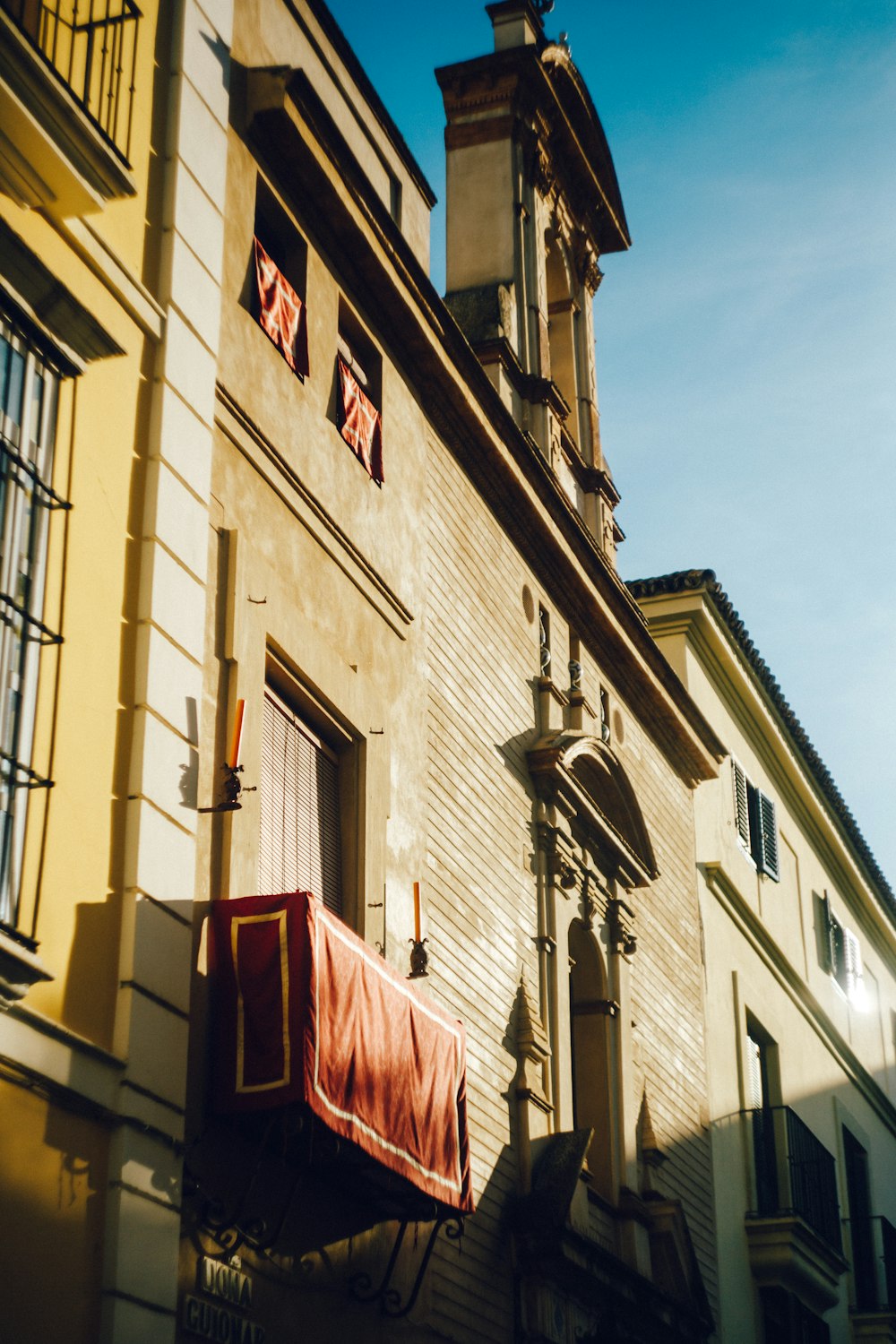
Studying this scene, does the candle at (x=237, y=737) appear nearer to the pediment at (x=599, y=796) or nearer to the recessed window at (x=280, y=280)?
A: the recessed window at (x=280, y=280)

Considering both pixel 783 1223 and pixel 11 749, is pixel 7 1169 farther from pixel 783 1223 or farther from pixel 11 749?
pixel 783 1223

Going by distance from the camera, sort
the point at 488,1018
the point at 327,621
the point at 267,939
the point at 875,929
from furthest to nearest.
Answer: the point at 875,929
the point at 488,1018
the point at 327,621
the point at 267,939

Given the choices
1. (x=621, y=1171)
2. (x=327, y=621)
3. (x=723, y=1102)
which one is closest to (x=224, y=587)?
(x=327, y=621)

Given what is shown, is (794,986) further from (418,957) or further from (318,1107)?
(318,1107)

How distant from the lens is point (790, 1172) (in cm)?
2305

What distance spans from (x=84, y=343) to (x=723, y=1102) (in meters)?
14.0

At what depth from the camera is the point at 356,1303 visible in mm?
12023

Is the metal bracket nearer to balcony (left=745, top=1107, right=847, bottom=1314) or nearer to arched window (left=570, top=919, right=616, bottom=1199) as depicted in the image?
arched window (left=570, top=919, right=616, bottom=1199)

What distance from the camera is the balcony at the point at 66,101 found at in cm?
966

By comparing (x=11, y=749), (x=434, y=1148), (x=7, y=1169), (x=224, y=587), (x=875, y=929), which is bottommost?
(x=7, y=1169)

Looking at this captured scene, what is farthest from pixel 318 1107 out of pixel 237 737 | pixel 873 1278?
pixel 873 1278

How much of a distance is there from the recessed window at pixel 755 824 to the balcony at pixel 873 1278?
16.3ft

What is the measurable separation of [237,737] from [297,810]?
1802mm

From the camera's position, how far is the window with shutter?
1238 centimetres
